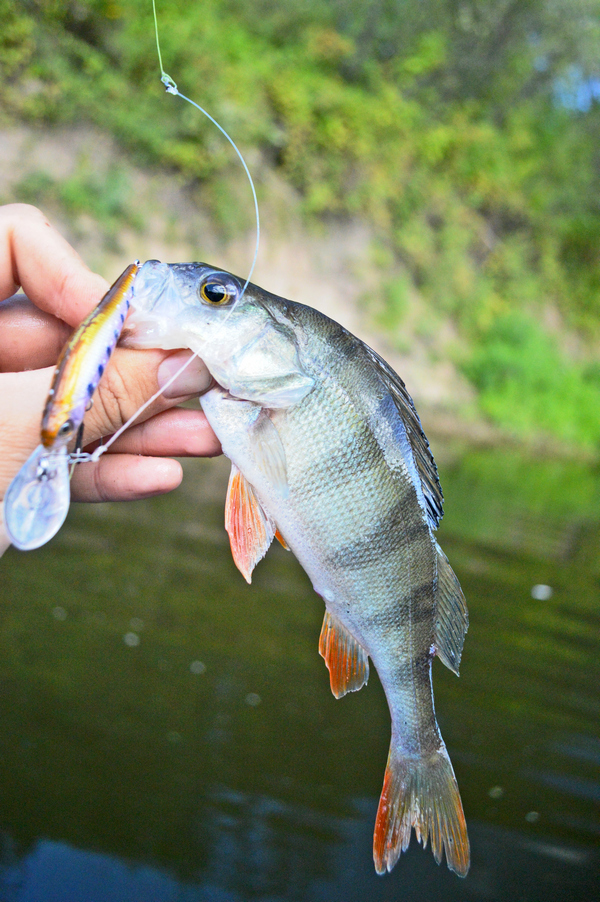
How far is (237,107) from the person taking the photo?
42.4ft

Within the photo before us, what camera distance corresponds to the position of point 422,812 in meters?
1.88

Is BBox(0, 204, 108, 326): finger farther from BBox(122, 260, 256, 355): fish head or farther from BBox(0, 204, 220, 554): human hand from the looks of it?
BBox(122, 260, 256, 355): fish head

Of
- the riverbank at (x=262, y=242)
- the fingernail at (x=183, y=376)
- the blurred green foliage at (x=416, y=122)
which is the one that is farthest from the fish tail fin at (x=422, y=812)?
the blurred green foliage at (x=416, y=122)

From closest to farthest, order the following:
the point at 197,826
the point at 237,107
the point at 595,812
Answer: the point at 197,826 < the point at 595,812 < the point at 237,107

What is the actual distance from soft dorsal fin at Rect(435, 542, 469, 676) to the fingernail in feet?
2.40

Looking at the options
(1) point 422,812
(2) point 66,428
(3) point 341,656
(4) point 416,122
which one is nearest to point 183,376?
(2) point 66,428

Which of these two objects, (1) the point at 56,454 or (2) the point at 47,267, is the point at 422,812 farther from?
(2) the point at 47,267

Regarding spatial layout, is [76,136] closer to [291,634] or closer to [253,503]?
[291,634]

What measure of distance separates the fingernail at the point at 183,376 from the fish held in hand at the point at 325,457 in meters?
0.04

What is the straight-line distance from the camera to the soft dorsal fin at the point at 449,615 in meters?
1.87

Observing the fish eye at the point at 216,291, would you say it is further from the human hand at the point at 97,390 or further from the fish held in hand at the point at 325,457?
the human hand at the point at 97,390

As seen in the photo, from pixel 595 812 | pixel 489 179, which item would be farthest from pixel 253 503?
pixel 489 179

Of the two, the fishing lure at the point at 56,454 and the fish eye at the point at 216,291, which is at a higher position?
the fish eye at the point at 216,291

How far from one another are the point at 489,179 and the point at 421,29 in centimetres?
423
